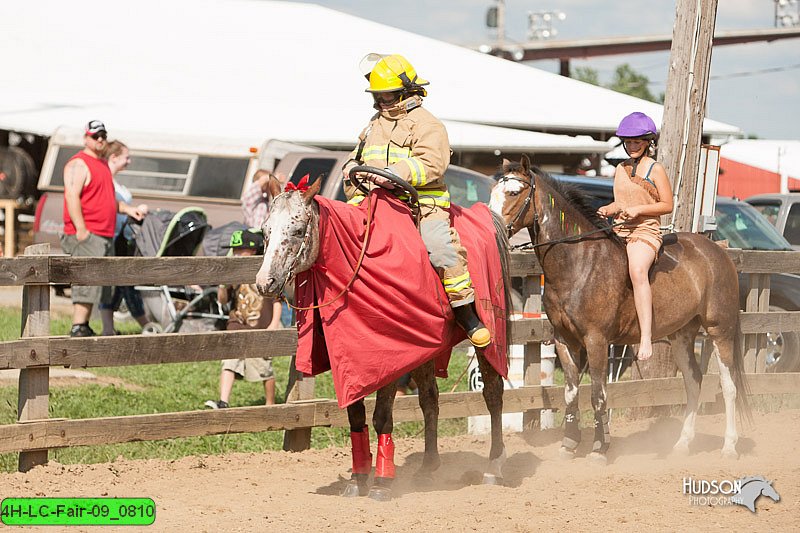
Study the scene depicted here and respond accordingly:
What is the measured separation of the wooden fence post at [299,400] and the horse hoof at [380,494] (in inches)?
69.9

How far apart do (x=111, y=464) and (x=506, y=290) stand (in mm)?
2932

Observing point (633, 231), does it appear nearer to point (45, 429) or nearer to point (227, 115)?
point (45, 429)

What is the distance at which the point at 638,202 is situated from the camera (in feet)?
26.9

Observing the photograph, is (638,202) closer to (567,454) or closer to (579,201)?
(579,201)

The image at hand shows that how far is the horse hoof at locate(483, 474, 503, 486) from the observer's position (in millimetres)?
7180

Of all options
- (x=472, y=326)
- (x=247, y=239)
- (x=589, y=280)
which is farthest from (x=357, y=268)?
(x=247, y=239)

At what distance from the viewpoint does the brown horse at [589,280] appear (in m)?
8.05

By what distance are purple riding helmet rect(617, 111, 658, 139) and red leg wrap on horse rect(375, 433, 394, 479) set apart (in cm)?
306

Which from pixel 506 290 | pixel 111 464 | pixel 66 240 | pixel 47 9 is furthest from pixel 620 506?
pixel 47 9

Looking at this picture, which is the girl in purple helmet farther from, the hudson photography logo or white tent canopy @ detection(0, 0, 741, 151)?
white tent canopy @ detection(0, 0, 741, 151)

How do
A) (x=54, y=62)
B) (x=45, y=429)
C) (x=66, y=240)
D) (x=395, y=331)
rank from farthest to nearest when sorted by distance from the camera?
1. (x=54, y=62)
2. (x=66, y=240)
3. (x=45, y=429)
4. (x=395, y=331)

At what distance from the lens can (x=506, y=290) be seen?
7418 millimetres

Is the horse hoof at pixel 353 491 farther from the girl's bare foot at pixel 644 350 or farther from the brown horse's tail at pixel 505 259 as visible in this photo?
the girl's bare foot at pixel 644 350

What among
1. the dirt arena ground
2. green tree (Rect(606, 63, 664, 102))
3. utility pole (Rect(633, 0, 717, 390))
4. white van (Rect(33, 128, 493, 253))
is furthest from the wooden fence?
green tree (Rect(606, 63, 664, 102))
